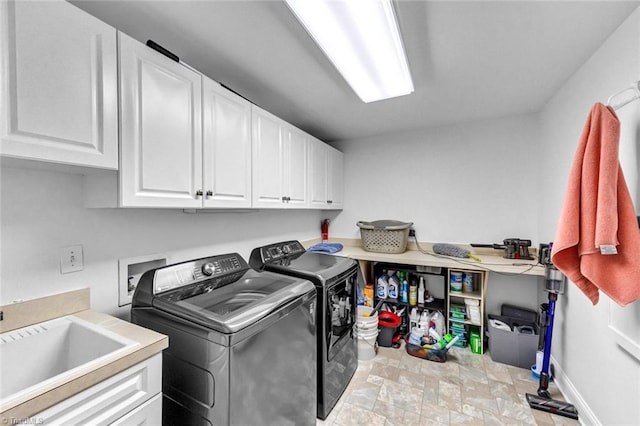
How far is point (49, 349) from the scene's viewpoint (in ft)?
3.40

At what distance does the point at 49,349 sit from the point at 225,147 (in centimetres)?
123

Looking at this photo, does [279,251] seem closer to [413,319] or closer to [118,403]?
[118,403]

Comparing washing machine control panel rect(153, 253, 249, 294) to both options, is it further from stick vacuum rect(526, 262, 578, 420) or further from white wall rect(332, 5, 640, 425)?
stick vacuum rect(526, 262, 578, 420)

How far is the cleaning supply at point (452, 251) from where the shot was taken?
2494mm

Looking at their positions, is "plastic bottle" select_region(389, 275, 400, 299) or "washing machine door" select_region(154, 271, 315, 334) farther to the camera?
"plastic bottle" select_region(389, 275, 400, 299)

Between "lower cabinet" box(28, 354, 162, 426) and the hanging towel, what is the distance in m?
1.92

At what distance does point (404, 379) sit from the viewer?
2021mm

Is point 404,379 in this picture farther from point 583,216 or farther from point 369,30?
point 369,30

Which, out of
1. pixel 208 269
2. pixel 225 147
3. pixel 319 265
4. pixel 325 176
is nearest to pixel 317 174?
pixel 325 176

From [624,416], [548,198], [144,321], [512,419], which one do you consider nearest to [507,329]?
[512,419]

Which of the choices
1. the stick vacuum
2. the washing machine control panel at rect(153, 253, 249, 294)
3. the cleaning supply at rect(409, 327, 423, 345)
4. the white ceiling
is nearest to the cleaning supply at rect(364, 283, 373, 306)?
the cleaning supply at rect(409, 327, 423, 345)

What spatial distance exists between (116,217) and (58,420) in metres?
0.92

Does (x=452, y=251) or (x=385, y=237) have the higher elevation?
(x=385, y=237)

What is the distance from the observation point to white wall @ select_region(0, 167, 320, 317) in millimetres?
1036
